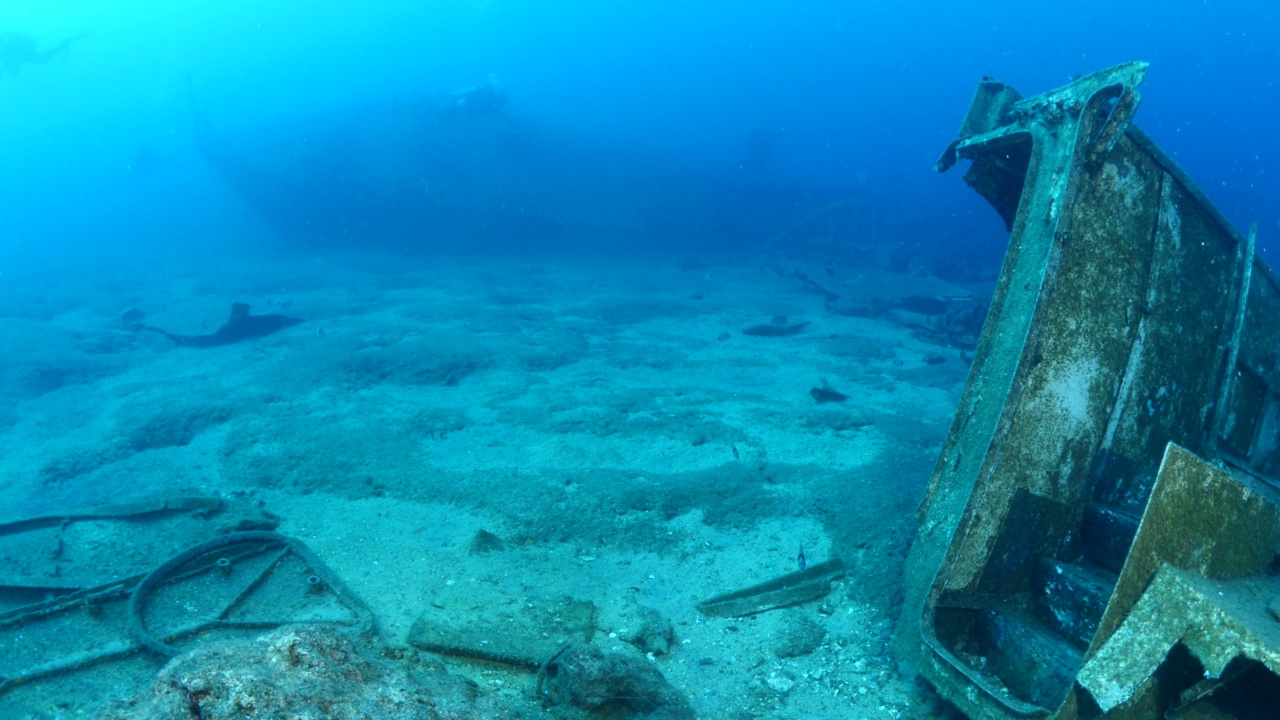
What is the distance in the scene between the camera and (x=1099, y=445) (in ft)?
12.5

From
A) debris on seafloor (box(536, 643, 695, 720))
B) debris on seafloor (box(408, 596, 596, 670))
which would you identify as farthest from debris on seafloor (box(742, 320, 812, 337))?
debris on seafloor (box(536, 643, 695, 720))

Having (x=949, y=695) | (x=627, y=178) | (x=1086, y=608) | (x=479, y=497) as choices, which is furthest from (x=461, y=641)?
(x=627, y=178)

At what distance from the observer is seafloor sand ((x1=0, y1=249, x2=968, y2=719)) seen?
4.19 meters

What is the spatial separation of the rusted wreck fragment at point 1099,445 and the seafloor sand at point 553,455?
0.70 metres

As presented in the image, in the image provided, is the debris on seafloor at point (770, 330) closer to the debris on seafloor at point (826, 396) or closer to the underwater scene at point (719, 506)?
the underwater scene at point (719, 506)

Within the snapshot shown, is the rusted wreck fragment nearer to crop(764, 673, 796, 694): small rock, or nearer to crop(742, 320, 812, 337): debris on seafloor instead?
crop(764, 673, 796, 694): small rock

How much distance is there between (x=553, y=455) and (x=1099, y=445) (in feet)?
15.0

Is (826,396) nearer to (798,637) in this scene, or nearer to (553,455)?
(553,455)

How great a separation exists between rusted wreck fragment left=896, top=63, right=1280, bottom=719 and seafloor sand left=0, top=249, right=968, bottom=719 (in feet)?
2.30

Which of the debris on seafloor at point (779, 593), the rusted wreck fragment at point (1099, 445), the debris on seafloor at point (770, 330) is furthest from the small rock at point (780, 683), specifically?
the debris on seafloor at point (770, 330)

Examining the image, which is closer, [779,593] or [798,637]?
[798,637]

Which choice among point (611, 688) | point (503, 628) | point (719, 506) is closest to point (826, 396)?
point (719, 506)

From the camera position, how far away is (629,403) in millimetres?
8219

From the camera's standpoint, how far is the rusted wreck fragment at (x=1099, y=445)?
257 centimetres
